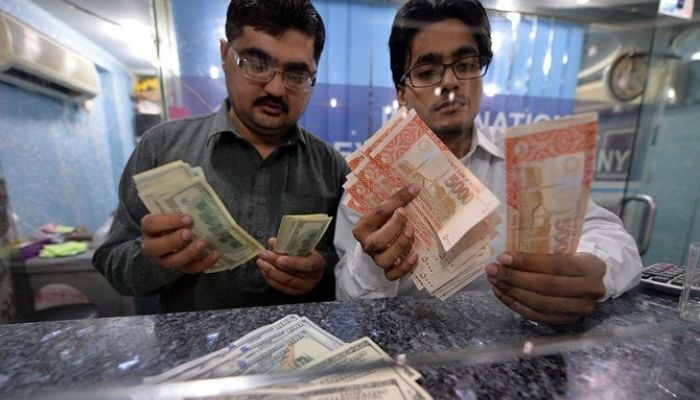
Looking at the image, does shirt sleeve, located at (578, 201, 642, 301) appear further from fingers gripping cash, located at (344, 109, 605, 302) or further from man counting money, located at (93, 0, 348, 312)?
man counting money, located at (93, 0, 348, 312)

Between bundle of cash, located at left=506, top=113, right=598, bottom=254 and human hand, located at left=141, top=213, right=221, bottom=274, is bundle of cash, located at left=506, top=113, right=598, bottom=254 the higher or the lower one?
the higher one

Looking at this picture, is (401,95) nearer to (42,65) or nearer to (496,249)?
(496,249)

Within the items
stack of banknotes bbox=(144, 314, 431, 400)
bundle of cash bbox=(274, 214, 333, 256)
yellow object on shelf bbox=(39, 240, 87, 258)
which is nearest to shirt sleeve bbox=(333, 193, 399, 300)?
bundle of cash bbox=(274, 214, 333, 256)

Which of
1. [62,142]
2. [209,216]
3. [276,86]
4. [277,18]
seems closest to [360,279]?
[209,216]

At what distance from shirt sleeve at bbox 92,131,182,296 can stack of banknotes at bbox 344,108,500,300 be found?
1.94 feet

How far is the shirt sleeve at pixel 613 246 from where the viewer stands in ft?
2.21

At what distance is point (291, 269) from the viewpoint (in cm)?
83

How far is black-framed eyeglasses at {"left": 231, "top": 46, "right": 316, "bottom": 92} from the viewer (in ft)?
2.85

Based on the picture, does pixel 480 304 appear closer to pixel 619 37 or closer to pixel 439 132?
pixel 439 132

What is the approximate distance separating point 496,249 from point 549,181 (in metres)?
0.24

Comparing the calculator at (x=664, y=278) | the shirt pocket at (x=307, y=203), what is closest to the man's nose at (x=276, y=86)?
the shirt pocket at (x=307, y=203)

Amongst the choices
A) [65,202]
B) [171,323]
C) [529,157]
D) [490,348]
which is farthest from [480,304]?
[65,202]

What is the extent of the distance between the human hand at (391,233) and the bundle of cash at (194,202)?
33 centimetres

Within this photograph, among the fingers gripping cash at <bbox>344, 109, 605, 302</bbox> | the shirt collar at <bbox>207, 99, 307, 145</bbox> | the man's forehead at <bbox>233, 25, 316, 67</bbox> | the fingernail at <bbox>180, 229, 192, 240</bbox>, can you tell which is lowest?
the fingernail at <bbox>180, 229, 192, 240</bbox>
